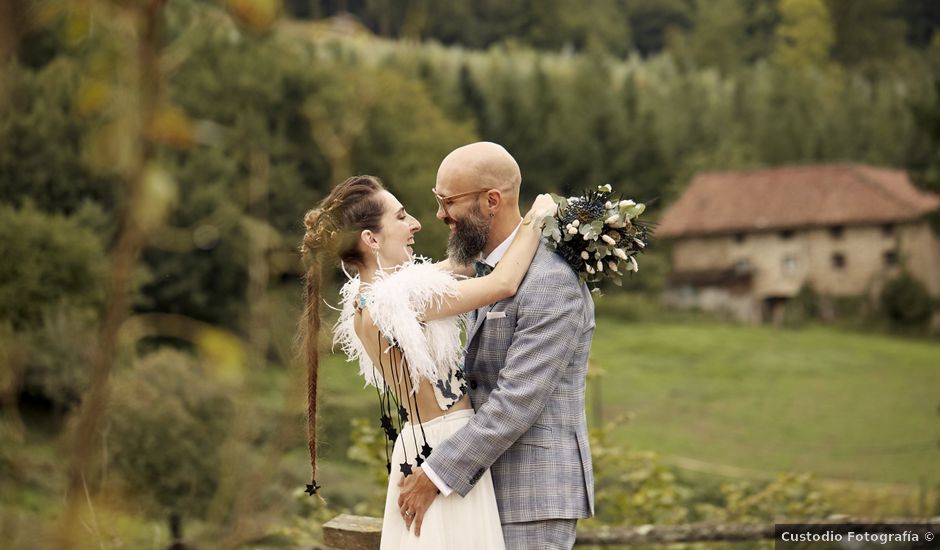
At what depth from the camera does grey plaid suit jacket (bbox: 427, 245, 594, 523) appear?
11.0ft

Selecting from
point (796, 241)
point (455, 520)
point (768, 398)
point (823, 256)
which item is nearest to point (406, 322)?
point (455, 520)

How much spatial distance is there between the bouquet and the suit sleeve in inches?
8.4

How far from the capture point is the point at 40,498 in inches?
821

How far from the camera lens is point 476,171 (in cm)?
358

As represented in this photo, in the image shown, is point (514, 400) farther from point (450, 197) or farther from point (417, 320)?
point (450, 197)

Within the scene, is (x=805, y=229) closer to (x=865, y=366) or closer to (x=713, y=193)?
(x=713, y=193)

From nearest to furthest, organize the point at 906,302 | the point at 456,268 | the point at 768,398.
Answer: the point at 456,268 < the point at 768,398 < the point at 906,302

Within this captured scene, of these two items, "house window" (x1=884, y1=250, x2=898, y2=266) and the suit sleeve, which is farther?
"house window" (x1=884, y1=250, x2=898, y2=266)

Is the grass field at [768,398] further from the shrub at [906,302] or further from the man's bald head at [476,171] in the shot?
the man's bald head at [476,171]

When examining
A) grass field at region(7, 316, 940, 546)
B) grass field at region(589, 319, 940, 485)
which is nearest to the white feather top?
grass field at region(7, 316, 940, 546)

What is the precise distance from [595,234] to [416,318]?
0.64 metres

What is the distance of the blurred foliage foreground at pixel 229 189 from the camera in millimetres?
932

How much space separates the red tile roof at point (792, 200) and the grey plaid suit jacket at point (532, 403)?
49.8 meters

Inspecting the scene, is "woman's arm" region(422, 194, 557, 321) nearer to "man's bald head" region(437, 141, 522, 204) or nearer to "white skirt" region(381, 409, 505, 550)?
"man's bald head" region(437, 141, 522, 204)
